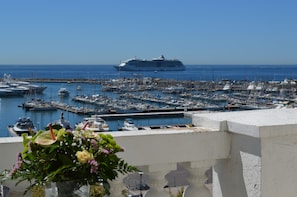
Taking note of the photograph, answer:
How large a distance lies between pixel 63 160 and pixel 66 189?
9 cm

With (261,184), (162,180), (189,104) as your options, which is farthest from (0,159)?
(189,104)

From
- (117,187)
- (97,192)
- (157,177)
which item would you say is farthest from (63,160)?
(157,177)

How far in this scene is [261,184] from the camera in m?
2.02

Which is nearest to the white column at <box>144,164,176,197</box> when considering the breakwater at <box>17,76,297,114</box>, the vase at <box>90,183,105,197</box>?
the vase at <box>90,183,105,197</box>

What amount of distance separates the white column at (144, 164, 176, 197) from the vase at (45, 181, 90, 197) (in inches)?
23.7

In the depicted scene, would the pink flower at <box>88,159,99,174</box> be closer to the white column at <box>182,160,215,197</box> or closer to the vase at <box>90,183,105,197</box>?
the vase at <box>90,183,105,197</box>

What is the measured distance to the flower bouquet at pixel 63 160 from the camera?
1471 mm

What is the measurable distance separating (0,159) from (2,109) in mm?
56328

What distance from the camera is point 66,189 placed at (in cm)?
148

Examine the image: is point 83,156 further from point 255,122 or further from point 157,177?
point 255,122

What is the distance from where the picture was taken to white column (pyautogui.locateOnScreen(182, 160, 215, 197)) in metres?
2.16

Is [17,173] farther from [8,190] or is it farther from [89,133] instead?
[8,190]

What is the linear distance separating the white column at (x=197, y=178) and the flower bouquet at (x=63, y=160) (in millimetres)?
687

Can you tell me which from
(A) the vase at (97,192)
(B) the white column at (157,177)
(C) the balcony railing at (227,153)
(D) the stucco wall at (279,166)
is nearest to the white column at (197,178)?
(C) the balcony railing at (227,153)
